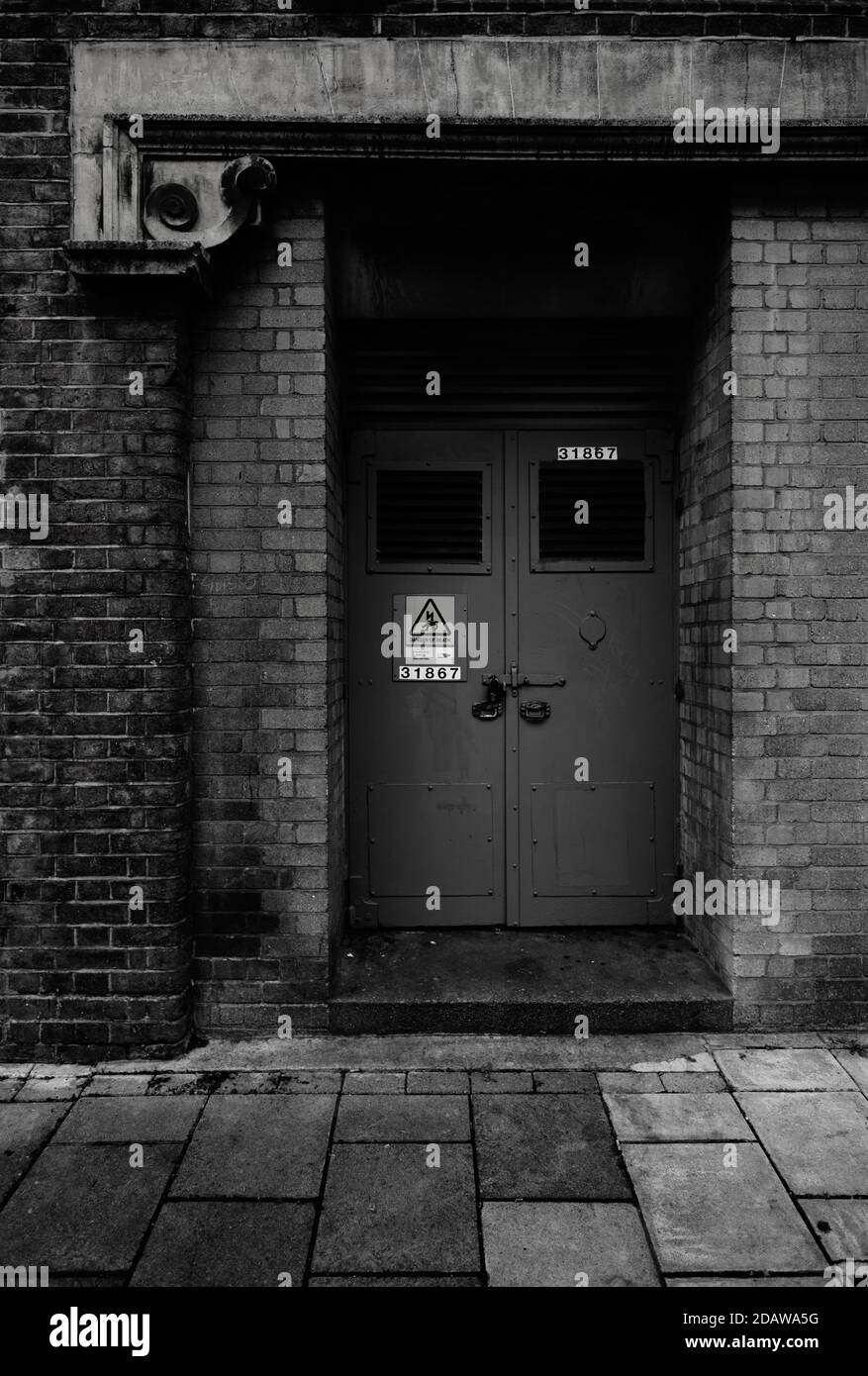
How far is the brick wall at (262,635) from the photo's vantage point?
13.3 ft

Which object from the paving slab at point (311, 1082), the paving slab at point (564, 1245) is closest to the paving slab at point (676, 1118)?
the paving slab at point (564, 1245)

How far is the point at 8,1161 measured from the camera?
3176 millimetres

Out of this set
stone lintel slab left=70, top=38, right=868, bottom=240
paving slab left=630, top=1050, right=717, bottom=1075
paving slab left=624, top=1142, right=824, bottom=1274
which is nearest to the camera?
paving slab left=624, top=1142, right=824, bottom=1274

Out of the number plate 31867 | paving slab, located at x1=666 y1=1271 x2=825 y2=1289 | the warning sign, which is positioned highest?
the warning sign

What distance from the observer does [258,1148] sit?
3.24 meters

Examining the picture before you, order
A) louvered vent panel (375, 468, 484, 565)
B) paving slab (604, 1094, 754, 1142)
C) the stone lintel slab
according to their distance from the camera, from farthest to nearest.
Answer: louvered vent panel (375, 468, 484, 565) < the stone lintel slab < paving slab (604, 1094, 754, 1142)

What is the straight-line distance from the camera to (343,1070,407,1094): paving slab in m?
3.64

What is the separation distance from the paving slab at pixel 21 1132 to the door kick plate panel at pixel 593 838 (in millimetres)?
2636

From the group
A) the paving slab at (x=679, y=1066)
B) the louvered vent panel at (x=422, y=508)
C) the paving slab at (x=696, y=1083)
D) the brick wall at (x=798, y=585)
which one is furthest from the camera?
the louvered vent panel at (x=422, y=508)

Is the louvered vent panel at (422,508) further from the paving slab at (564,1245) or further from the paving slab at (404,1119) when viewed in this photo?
the paving slab at (564,1245)

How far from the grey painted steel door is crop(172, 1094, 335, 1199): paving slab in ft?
4.81

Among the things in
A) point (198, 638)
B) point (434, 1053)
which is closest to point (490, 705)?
point (198, 638)

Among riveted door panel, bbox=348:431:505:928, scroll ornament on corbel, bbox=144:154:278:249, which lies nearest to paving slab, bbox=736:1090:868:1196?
riveted door panel, bbox=348:431:505:928

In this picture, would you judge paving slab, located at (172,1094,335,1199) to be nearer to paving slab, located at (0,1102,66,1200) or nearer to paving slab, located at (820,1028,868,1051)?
paving slab, located at (0,1102,66,1200)
